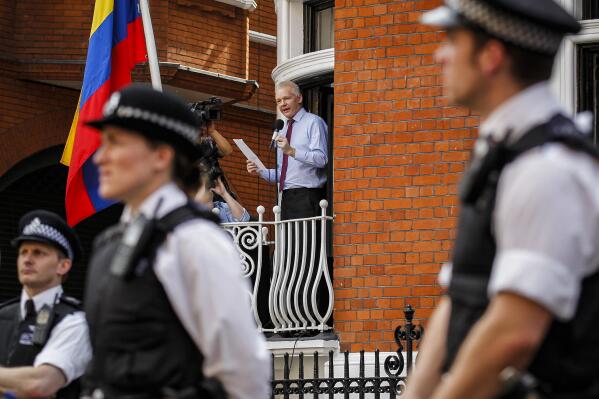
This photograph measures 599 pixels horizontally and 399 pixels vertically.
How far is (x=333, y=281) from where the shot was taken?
12984mm

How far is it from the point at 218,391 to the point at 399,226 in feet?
26.6

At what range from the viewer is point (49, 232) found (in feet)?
23.5

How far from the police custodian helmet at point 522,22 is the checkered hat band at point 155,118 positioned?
113cm

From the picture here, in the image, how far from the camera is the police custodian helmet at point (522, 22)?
3.94 metres

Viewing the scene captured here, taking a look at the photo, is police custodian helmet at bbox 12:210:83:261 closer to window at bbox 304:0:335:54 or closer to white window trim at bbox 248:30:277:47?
window at bbox 304:0:335:54

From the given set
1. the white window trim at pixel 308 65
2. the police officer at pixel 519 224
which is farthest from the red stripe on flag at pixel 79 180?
the police officer at pixel 519 224

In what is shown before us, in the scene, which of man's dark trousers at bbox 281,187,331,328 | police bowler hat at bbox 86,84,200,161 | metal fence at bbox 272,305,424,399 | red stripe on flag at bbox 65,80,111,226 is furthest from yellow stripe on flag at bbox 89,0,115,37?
police bowler hat at bbox 86,84,200,161

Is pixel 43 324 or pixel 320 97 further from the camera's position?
pixel 320 97

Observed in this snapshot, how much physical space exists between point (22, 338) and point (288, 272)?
648 centimetres

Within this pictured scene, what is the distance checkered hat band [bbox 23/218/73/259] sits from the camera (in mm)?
7168

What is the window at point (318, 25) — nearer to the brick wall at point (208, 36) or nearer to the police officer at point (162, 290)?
the brick wall at point (208, 36)

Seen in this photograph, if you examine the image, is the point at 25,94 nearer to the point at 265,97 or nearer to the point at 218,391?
the point at 265,97

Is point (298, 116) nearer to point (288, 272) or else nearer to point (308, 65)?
point (308, 65)

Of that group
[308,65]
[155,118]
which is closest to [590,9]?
[308,65]
